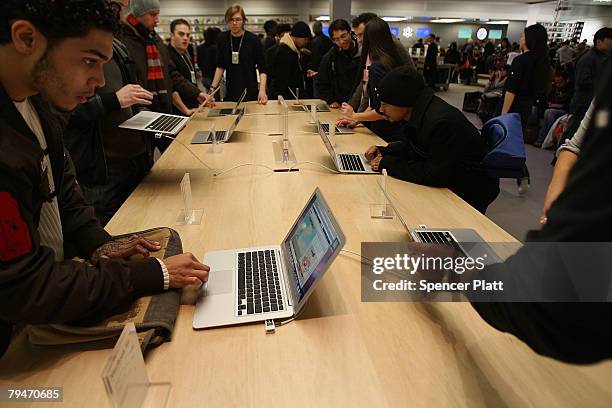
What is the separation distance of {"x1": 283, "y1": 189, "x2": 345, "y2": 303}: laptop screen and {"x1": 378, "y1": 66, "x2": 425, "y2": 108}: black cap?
1023 millimetres

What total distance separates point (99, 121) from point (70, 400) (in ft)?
4.36

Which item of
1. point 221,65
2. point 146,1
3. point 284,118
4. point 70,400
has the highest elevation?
point 146,1

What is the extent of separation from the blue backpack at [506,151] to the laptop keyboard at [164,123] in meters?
1.50

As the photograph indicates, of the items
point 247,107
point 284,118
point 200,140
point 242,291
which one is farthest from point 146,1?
point 242,291

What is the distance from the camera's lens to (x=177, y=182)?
189cm

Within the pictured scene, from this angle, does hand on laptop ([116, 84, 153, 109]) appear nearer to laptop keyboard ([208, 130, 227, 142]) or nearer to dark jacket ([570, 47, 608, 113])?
laptop keyboard ([208, 130, 227, 142])

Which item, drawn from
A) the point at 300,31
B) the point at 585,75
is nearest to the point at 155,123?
the point at 300,31

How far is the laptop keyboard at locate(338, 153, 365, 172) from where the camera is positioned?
207 cm

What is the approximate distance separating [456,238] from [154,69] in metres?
2.06

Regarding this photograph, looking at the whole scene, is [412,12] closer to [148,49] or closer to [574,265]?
[148,49]

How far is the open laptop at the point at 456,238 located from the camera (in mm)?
1229

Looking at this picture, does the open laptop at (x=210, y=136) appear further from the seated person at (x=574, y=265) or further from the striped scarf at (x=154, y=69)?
the seated person at (x=574, y=265)

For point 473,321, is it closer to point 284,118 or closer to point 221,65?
point 284,118

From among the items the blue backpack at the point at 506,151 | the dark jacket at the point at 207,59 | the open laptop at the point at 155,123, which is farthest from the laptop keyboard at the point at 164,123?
→ the dark jacket at the point at 207,59
